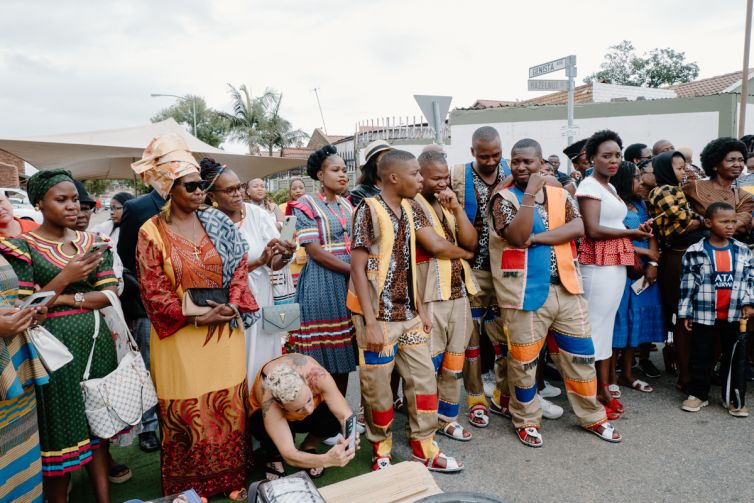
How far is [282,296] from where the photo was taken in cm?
380

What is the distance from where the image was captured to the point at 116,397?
2.78 m

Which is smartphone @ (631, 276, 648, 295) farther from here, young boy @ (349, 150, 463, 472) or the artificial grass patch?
the artificial grass patch

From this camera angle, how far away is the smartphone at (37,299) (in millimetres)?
2498

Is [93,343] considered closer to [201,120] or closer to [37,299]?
[37,299]

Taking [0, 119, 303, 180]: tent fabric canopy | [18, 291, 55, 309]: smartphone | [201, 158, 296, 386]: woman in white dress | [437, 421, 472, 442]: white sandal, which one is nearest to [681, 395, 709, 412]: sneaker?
[437, 421, 472, 442]: white sandal

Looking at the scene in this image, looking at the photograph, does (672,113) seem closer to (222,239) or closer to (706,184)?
(706,184)

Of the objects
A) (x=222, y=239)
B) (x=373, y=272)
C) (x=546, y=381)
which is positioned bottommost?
(x=546, y=381)

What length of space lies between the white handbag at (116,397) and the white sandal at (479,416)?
2.32m

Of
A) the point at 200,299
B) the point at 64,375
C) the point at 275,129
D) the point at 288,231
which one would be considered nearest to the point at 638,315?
the point at 288,231

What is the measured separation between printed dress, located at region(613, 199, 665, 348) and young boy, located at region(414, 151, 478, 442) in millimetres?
1582

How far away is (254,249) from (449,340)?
1.51 meters

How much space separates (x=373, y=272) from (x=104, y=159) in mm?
7621

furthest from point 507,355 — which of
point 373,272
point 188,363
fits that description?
point 188,363

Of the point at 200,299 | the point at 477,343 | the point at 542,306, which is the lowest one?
the point at 477,343
